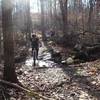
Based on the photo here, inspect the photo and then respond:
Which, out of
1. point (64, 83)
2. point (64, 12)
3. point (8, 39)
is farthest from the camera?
point (64, 12)

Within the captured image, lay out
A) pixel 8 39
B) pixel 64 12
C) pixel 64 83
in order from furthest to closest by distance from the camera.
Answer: pixel 64 12 < pixel 64 83 < pixel 8 39

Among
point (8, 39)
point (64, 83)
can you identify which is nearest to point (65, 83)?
point (64, 83)

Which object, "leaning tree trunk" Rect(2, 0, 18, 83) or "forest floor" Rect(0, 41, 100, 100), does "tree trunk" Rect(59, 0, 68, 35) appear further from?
"leaning tree trunk" Rect(2, 0, 18, 83)

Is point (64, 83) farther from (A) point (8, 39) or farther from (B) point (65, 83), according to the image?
(A) point (8, 39)

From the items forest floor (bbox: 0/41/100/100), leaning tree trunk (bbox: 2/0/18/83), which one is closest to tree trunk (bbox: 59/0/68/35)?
forest floor (bbox: 0/41/100/100)

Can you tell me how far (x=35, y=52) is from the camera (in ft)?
52.0

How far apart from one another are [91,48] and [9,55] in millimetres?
9955

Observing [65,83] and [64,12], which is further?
[64,12]

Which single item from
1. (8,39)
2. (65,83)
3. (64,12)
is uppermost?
(64,12)

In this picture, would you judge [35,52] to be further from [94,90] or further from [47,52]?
[94,90]

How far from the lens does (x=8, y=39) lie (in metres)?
8.74

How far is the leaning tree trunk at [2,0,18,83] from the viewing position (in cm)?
862

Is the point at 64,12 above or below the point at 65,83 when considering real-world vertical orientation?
above

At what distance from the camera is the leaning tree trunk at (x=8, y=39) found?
8.62 m
